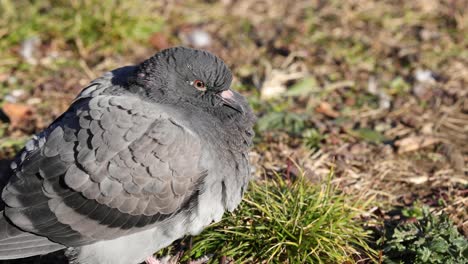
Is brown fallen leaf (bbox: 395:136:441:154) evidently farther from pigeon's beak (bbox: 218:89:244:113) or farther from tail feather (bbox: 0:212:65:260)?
tail feather (bbox: 0:212:65:260)

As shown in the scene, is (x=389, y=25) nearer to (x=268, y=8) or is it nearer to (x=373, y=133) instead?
(x=268, y=8)

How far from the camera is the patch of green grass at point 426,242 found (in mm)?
4496

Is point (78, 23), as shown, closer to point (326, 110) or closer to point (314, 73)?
point (314, 73)

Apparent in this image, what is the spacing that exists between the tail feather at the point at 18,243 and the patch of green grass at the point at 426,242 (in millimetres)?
2395

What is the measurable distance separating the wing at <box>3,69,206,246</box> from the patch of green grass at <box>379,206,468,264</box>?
1.54 meters

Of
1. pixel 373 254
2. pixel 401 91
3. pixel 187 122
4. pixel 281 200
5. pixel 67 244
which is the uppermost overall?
pixel 187 122

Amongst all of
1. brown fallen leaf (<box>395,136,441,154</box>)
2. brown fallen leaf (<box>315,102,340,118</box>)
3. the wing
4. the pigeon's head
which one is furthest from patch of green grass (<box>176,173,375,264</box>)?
brown fallen leaf (<box>315,102,340,118</box>)

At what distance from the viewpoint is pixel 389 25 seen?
852 centimetres

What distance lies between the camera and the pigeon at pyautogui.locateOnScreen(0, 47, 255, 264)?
4.27m

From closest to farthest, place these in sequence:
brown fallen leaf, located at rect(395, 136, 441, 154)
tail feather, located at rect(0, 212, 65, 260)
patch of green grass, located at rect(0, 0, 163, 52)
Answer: tail feather, located at rect(0, 212, 65, 260)
brown fallen leaf, located at rect(395, 136, 441, 154)
patch of green grass, located at rect(0, 0, 163, 52)

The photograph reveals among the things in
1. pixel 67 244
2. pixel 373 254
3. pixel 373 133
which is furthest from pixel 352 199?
pixel 67 244

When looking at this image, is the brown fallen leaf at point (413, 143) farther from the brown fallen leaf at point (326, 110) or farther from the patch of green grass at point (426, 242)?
the patch of green grass at point (426, 242)

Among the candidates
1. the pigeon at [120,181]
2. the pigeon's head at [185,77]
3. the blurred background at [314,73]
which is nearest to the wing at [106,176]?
the pigeon at [120,181]

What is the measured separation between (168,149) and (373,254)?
1.77 metres
